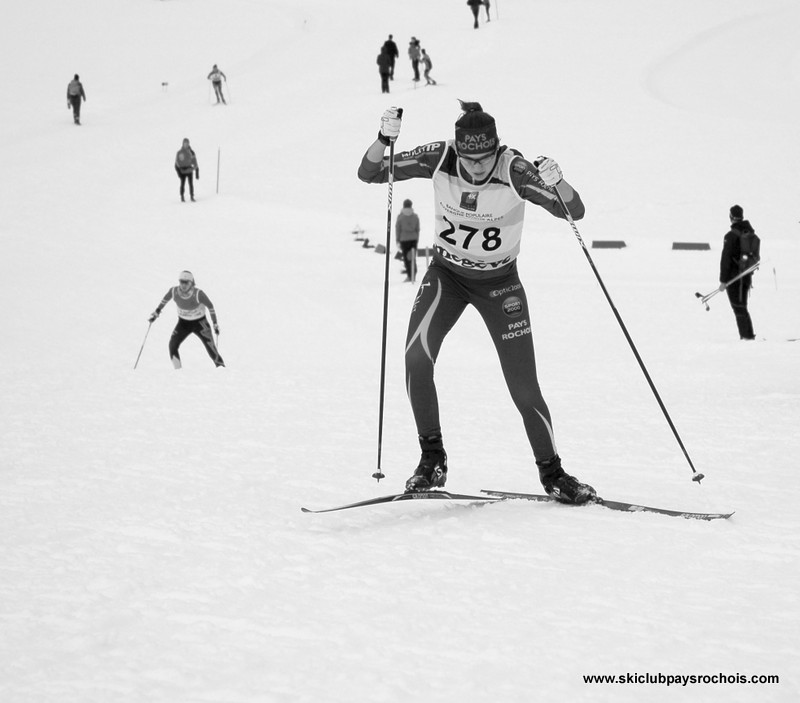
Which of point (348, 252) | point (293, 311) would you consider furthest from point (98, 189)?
point (293, 311)

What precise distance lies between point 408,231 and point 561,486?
39.4 ft

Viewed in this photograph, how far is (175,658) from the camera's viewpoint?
256 centimetres

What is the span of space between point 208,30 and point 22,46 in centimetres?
803

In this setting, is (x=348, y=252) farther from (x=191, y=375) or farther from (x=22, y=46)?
(x=22, y=46)

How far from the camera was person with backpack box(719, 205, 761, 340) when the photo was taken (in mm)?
10773

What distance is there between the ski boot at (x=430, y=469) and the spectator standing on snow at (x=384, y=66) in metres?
26.1

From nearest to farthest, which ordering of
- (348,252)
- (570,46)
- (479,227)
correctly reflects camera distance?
(479,227) < (348,252) < (570,46)

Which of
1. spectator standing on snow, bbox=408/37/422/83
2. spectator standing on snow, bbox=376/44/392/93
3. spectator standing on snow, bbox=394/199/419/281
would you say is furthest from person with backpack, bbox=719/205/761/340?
spectator standing on snow, bbox=408/37/422/83

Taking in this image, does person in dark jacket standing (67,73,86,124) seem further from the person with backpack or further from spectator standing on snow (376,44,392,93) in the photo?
the person with backpack

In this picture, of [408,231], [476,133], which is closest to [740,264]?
[408,231]

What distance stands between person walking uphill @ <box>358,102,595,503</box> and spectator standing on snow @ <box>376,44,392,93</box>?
2550 centimetres

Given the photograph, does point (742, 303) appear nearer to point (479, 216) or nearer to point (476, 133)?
point (479, 216)

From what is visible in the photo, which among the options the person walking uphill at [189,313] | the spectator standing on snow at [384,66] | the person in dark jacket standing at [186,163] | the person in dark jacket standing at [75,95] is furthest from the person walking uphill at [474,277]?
the person in dark jacket standing at [75,95]

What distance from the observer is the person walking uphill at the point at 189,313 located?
11.2m
